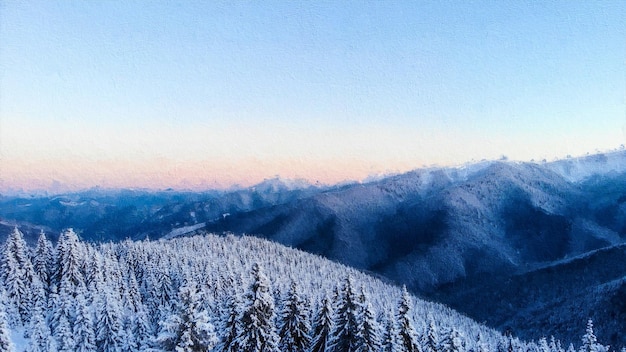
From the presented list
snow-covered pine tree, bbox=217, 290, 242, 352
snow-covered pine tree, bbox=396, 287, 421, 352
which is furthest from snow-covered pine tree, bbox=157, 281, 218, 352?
snow-covered pine tree, bbox=396, 287, 421, 352

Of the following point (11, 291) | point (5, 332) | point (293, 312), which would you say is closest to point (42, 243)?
point (11, 291)

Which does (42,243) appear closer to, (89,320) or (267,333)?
(89,320)

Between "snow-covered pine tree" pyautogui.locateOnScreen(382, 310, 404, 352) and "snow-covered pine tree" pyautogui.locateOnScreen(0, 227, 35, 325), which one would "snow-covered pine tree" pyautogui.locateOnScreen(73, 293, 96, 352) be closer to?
"snow-covered pine tree" pyautogui.locateOnScreen(0, 227, 35, 325)

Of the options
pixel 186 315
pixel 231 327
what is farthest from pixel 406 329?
pixel 186 315

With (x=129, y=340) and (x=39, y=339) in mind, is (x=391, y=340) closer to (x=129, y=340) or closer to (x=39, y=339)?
(x=129, y=340)

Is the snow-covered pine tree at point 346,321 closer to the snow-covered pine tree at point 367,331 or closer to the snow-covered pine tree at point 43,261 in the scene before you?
the snow-covered pine tree at point 367,331

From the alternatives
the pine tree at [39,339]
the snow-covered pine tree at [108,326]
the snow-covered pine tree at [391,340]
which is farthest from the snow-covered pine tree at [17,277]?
the snow-covered pine tree at [391,340]
